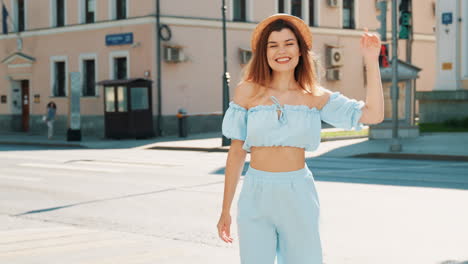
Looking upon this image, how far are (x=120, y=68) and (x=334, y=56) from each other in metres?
9.90

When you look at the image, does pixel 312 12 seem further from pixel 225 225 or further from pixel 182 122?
pixel 225 225

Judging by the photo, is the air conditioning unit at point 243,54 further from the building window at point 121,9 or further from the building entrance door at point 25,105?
the building entrance door at point 25,105

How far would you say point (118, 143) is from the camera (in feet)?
A: 89.0

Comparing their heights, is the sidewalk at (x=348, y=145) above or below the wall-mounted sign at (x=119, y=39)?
below

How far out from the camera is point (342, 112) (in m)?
3.79

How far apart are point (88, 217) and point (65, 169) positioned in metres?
7.31

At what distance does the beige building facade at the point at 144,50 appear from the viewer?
30.2 m

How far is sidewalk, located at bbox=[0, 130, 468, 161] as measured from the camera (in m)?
18.7

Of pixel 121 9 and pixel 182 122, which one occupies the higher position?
pixel 121 9

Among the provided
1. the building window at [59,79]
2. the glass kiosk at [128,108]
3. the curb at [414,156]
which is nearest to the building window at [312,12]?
the glass kiosk at [128,108]

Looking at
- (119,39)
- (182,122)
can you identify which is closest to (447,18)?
(182,122)

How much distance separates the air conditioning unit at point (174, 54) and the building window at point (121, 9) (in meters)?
2.67

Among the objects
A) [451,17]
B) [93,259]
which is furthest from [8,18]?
[93,259]

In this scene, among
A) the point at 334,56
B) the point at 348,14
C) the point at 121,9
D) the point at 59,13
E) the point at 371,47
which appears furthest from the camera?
the point at 348,14
